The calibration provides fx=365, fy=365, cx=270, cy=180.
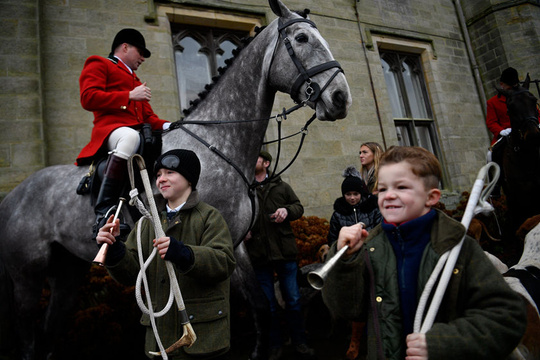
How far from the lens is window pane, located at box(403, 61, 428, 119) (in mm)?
8680

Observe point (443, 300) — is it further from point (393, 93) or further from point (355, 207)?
point (393, 93)

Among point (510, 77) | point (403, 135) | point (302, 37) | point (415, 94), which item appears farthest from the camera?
point (415, 94)

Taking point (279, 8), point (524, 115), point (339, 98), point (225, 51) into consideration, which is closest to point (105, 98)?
point (279, 8)

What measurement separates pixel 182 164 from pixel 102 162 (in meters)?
1.17

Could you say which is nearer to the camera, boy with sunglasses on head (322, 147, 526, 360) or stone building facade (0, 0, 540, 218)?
boy with sunglasses on head (322, 147, 526, 360)

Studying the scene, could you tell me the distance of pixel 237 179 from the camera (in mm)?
2926

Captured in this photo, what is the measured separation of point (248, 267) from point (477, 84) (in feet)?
29.0

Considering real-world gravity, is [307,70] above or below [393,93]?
below

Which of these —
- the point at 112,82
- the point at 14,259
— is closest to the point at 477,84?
the point at 112,82

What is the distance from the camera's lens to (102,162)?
287 centimetres

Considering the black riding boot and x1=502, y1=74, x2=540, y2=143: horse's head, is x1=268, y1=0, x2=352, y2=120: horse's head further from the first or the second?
x1=502, y1=74, x2=540, y2=143: horse's head

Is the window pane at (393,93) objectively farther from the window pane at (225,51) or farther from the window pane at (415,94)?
the window pane at (225,51)

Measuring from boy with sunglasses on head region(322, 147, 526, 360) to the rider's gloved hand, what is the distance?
0.63 m

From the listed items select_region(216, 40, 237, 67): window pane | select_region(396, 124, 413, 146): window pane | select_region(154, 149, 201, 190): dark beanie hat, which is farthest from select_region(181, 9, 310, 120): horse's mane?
select_region(396, 124, 413, 146): window pane
